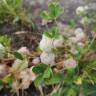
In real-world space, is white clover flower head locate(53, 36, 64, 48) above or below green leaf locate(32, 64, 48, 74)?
above

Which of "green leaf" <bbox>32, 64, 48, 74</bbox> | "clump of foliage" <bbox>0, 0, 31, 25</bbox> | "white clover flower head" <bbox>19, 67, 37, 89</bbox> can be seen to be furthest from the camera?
"clump of foliage" <bbox>0, 0, 31, 25</bbox>

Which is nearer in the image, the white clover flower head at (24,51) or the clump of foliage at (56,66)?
the clump of foliage at (56,66)

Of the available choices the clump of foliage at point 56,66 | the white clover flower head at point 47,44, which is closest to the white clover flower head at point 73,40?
the clump of foliage at point 56,66

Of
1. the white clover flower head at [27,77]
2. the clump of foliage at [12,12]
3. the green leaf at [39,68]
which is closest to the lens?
Answer: the green leaf at [39,68]

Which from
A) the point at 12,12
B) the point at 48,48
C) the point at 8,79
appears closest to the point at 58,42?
the point at 48,48

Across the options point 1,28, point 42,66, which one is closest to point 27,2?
point 1,28

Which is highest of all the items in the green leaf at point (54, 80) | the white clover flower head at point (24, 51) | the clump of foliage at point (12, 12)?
the clump of foliage at point (12, 12)

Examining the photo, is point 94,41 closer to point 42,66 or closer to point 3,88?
point 42,66

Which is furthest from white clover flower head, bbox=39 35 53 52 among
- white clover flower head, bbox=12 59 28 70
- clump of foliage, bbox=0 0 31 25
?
clump of foliage, bbox=0 0 31 25

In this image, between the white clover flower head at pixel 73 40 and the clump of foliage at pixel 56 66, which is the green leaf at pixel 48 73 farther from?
the white clover flower head at pixel 73 40

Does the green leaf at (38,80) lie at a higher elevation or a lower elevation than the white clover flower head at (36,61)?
lower

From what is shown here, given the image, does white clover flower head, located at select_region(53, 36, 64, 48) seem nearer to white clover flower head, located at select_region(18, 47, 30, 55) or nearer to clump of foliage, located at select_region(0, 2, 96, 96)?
clump of foliage, located at select_region(0, 2, 96, 96)

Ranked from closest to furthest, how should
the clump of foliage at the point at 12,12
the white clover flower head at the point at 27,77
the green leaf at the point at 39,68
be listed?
the green leaf at the point at 39,68, the white clover flower head at the point at 27,77, the clump of foliage at the point at 12,12

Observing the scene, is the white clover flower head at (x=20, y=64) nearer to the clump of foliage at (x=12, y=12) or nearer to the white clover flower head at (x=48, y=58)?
the white clover flower head at (x=48, y=58)
